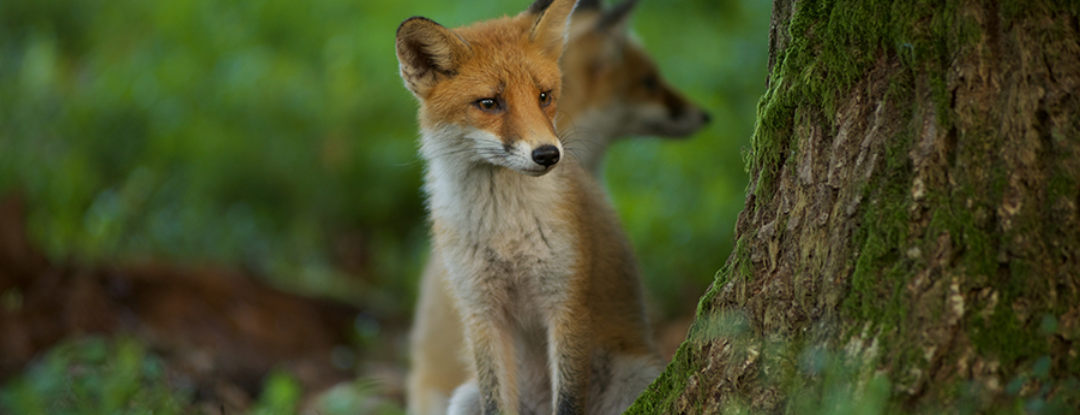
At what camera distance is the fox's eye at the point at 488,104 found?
3502 mm

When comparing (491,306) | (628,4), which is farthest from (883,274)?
(628,4)

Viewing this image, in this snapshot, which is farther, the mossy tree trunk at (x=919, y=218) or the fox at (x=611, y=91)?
the fox at (x=611, y=91)

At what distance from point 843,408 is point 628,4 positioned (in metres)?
4.76

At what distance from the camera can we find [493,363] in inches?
Answer: 142

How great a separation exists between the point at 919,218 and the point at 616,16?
4.53m

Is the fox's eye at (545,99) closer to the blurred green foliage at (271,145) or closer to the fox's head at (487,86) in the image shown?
the fox's head at (487,86)

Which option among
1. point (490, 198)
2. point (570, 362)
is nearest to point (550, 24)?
point (490, 198)

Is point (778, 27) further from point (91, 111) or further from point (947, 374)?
point (91, 111)

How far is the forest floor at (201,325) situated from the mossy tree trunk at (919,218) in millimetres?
2873

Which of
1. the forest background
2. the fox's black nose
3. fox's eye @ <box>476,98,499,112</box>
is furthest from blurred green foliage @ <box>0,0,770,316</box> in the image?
the fox's black nose

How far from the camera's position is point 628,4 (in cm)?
641

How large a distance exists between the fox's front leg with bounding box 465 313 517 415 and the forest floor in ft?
5.91

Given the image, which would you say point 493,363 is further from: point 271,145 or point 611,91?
point 271,145

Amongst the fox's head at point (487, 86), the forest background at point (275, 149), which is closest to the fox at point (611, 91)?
the forest background at point (275, 149)
